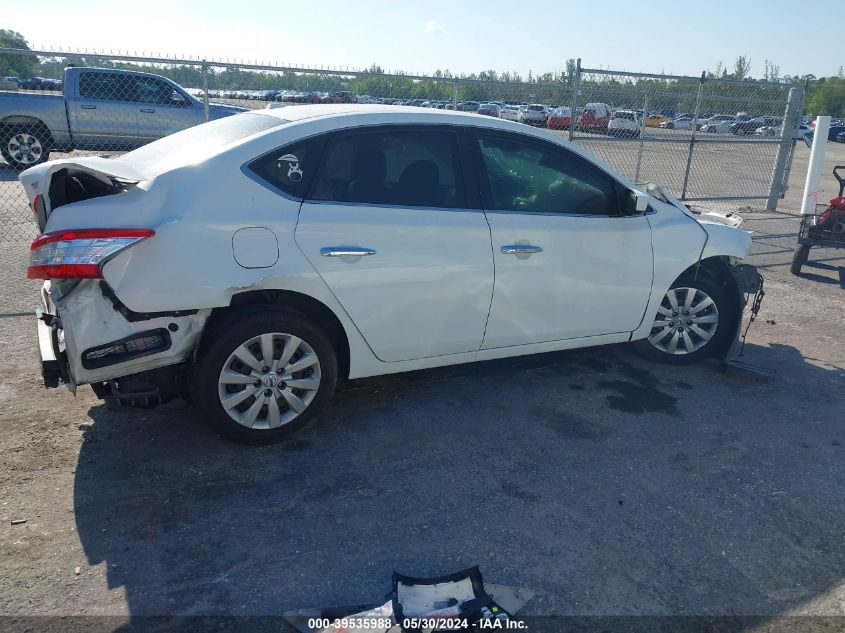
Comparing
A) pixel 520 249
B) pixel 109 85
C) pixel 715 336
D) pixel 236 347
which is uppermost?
pixel 109 85

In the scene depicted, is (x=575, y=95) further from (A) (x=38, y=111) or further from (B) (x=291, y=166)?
(A) (x=38, y=111)

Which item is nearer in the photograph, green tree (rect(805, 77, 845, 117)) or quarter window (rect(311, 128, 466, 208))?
quarter window (rect(311, 128, 466, 208))

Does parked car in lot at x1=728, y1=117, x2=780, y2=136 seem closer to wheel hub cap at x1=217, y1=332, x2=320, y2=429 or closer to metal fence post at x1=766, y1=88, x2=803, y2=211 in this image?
metal fence post at x1=766, y1=88, x2=803, y2=211

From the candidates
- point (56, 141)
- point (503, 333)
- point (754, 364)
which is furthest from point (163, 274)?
point (56, 141)

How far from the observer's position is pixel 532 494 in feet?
11.9

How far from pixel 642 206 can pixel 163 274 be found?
3.12 metres

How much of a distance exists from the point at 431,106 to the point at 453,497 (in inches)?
258

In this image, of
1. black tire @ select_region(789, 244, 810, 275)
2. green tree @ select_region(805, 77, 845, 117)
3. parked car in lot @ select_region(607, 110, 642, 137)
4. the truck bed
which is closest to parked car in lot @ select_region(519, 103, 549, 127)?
parked car in lot @ select_region(607, 110, 642, 137)

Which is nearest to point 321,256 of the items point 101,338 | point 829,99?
point 101,338

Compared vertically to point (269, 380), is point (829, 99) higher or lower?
higher

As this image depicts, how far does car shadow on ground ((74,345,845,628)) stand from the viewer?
2955 mm

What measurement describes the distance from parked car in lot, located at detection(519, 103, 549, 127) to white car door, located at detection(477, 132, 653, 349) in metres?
5.92

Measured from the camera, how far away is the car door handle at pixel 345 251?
386cm

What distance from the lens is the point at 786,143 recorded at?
41.0 feet
